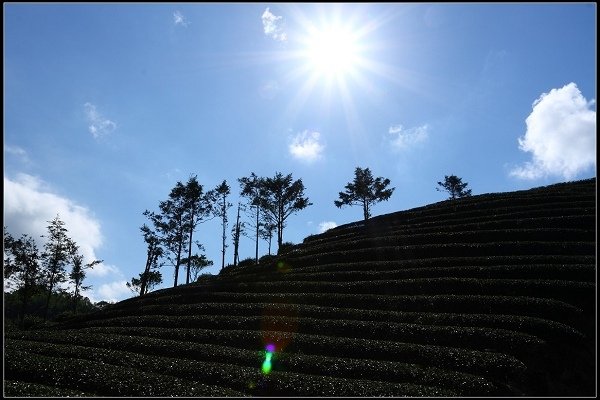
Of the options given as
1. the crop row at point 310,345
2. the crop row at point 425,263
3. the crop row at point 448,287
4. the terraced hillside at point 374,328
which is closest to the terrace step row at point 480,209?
the terraced hillside at point 374,328

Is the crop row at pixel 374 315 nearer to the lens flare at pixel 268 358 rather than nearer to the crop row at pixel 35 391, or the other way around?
the lens flare at pixel 268 358

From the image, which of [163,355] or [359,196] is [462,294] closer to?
[163,355]

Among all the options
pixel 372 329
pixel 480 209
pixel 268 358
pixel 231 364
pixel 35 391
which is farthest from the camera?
pixel 480 209

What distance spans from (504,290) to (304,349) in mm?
14068

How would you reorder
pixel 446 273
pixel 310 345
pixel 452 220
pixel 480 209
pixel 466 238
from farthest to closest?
pixel 480 209 → pixel 452 220 → pixel 466 238 → pixel 446 273 → pixel 310 345

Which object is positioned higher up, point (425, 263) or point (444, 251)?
point (444, 251)

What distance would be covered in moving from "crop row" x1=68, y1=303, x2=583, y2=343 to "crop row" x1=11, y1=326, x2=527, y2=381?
3.23 meters

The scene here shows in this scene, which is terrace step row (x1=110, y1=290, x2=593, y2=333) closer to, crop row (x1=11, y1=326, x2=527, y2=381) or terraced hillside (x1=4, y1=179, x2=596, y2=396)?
terraced hillside (x1=4, y1=179, x2=596, y2=396)

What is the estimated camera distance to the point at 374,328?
78.8 ft

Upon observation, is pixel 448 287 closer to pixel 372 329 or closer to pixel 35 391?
pixel 372 329

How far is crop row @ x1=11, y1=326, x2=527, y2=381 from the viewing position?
18594mm

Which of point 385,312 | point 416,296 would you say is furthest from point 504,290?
point 385,312

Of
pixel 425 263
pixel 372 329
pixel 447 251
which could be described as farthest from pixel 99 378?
pixel 447 251

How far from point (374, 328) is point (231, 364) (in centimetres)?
→ 845
